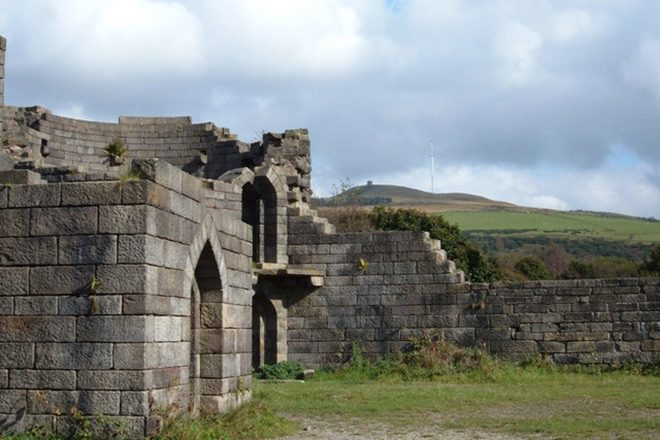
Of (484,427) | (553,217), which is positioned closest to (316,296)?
(484,427)

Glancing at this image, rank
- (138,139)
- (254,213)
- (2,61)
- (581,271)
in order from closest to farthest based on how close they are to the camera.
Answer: (2,61) < (254,213) < (138,139) < (581,271)

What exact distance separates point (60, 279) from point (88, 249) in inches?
16.2

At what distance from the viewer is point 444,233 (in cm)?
3769

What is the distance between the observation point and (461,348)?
20766 mm

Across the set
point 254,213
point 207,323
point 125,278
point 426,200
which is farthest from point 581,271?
point 426,200

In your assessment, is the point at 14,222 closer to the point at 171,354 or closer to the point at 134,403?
the point at 171,354

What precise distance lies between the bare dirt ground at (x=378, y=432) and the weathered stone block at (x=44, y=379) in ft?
10.2

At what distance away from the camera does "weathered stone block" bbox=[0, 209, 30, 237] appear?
986 cm

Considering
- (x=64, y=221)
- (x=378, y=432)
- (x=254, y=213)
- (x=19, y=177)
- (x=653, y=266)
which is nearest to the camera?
(x=64, y=221)

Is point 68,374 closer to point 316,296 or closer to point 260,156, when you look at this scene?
point 316,296

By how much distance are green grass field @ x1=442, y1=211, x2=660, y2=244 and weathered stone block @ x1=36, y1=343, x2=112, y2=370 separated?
74.8m

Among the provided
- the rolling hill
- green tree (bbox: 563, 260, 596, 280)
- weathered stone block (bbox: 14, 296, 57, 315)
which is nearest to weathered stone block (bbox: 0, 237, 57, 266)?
weathered stone block (bbox: 14, 296, 57, 315)

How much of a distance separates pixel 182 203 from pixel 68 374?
6.96ft

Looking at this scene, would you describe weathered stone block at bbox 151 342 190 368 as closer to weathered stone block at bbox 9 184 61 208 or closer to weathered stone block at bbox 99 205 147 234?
weathered stone block at bbox 99 205 147 234
